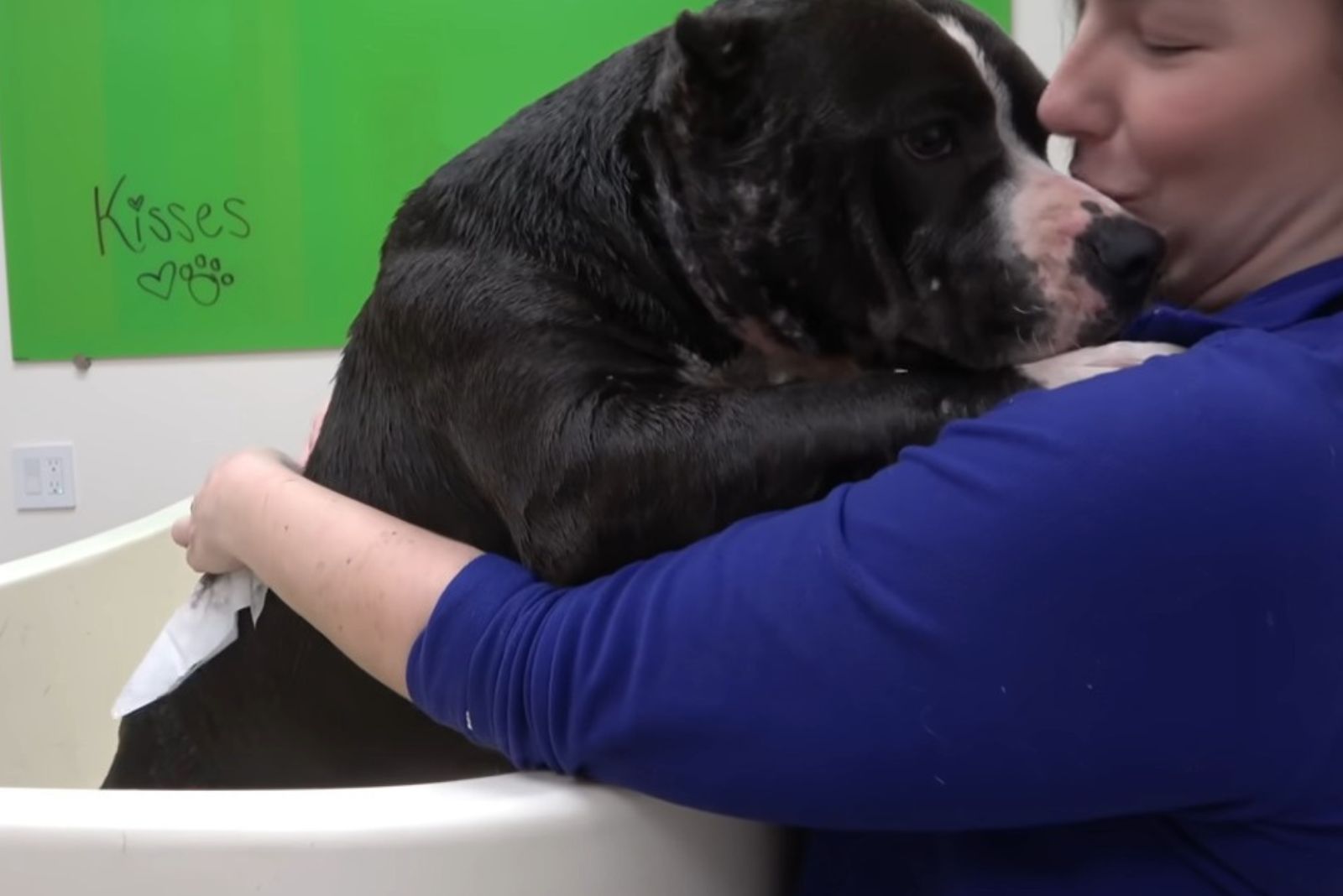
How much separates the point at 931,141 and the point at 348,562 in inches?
22.9

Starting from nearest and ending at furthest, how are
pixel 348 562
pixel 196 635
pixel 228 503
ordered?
pixel 348 562, pixel 228 503, pixel 196 635

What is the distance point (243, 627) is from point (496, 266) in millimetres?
454

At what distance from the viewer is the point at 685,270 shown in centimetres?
108

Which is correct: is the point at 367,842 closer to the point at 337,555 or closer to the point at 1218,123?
the point at 337,555

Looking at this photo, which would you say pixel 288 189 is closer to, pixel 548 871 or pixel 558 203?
pixel 558 203

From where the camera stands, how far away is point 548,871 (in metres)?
0.74

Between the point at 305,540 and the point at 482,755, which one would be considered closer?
the point at 305,540

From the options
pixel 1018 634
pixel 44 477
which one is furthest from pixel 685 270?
pixel 44 477

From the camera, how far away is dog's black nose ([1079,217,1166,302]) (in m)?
0.91

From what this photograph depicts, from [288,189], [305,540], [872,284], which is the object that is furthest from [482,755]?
[288,189]

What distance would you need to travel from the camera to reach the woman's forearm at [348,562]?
82cm

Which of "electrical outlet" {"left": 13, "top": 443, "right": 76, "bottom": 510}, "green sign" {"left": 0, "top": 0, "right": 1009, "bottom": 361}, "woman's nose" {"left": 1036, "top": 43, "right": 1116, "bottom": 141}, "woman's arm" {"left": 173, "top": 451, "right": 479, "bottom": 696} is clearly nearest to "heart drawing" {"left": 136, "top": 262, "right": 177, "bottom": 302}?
"green sign" {"left": 0, "top": 0, "right": 1009, "bottom": 361}

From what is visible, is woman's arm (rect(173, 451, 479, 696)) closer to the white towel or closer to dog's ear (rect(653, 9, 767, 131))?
the white towel

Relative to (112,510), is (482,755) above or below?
above
